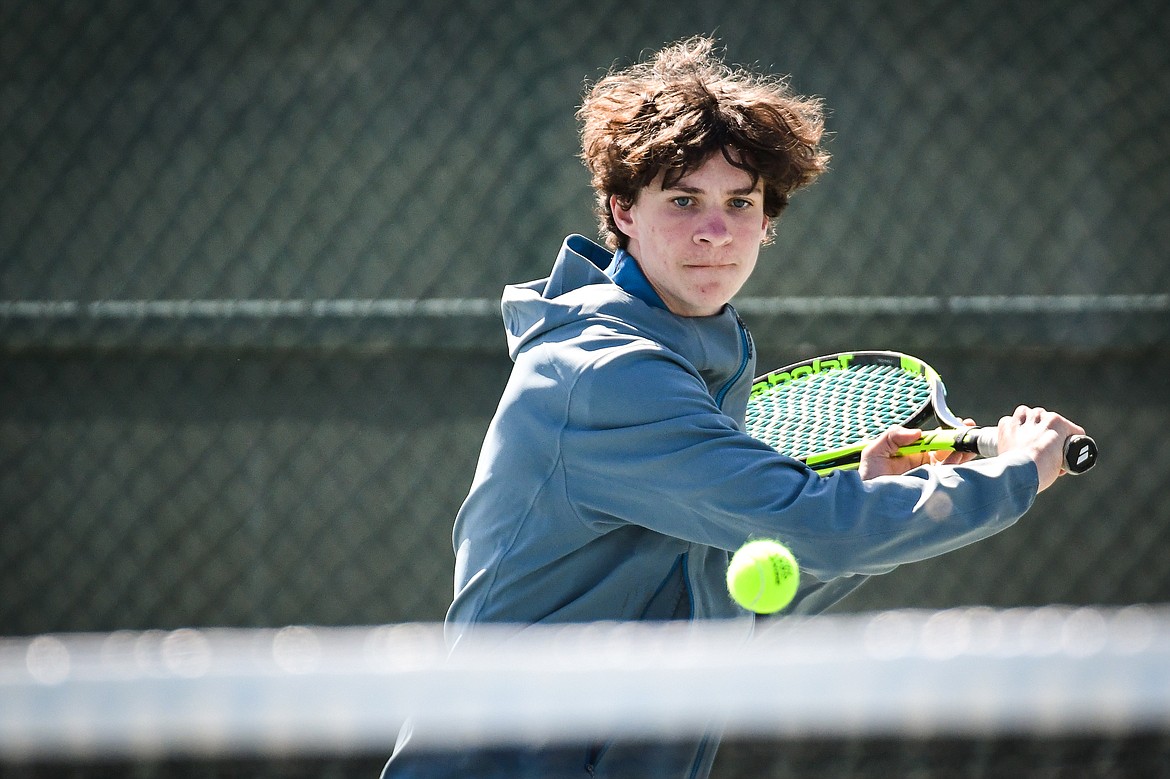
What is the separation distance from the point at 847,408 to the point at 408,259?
1.51 m

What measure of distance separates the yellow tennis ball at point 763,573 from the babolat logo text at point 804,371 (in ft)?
2.39

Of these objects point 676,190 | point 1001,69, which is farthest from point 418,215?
point 676,190

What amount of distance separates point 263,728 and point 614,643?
0.39 metres

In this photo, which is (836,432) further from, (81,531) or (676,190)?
(81,531)

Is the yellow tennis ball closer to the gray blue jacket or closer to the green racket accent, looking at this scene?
the gray blue jacket

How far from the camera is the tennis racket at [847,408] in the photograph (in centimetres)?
181

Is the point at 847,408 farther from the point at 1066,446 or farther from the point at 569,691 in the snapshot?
the point at 569,691

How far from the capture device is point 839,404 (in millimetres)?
2035

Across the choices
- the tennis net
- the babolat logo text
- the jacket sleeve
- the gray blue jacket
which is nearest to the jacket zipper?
the gray blue jacket

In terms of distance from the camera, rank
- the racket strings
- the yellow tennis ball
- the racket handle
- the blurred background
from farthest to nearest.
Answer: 1. the blurred background
2. the racket strings
3. the racket handle
4. the yellow tennis ball

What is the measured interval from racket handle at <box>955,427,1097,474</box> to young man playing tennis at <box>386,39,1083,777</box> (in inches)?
0.6

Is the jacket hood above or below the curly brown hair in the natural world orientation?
below

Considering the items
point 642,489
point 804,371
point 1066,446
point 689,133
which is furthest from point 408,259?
point 1066,446

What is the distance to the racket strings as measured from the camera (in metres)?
1.92
